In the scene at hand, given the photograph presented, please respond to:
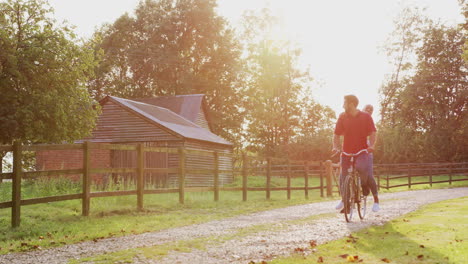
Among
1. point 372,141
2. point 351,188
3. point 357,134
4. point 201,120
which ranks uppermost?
point 201,120

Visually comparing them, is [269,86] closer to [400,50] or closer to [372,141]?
[400,50]

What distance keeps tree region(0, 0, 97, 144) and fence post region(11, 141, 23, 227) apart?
16.0 meters

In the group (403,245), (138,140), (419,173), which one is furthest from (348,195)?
(419,173)

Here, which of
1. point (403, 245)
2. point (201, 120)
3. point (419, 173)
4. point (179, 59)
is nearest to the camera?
point (403, 245)

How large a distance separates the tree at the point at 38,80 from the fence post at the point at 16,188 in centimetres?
1601

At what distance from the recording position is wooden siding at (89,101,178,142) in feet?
87.8

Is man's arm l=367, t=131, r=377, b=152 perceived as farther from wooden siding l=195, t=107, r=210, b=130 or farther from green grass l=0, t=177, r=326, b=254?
wooden siding l=195, t=107, r=210, b=130

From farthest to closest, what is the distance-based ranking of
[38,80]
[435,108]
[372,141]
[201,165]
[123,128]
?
[435,108], [201,165], [123,128], [38,80], [372,141]

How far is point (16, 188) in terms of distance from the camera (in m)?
7.62

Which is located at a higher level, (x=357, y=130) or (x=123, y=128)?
(x=123, y=128)

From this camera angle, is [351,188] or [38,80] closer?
[351,188]

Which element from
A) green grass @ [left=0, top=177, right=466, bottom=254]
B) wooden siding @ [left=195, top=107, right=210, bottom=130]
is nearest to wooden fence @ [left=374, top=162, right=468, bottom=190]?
green grass @ [left=0, top=177, right=466, bottom=254]

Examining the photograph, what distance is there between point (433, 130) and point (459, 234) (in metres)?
38.0

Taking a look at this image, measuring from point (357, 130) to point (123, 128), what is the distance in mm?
21489
